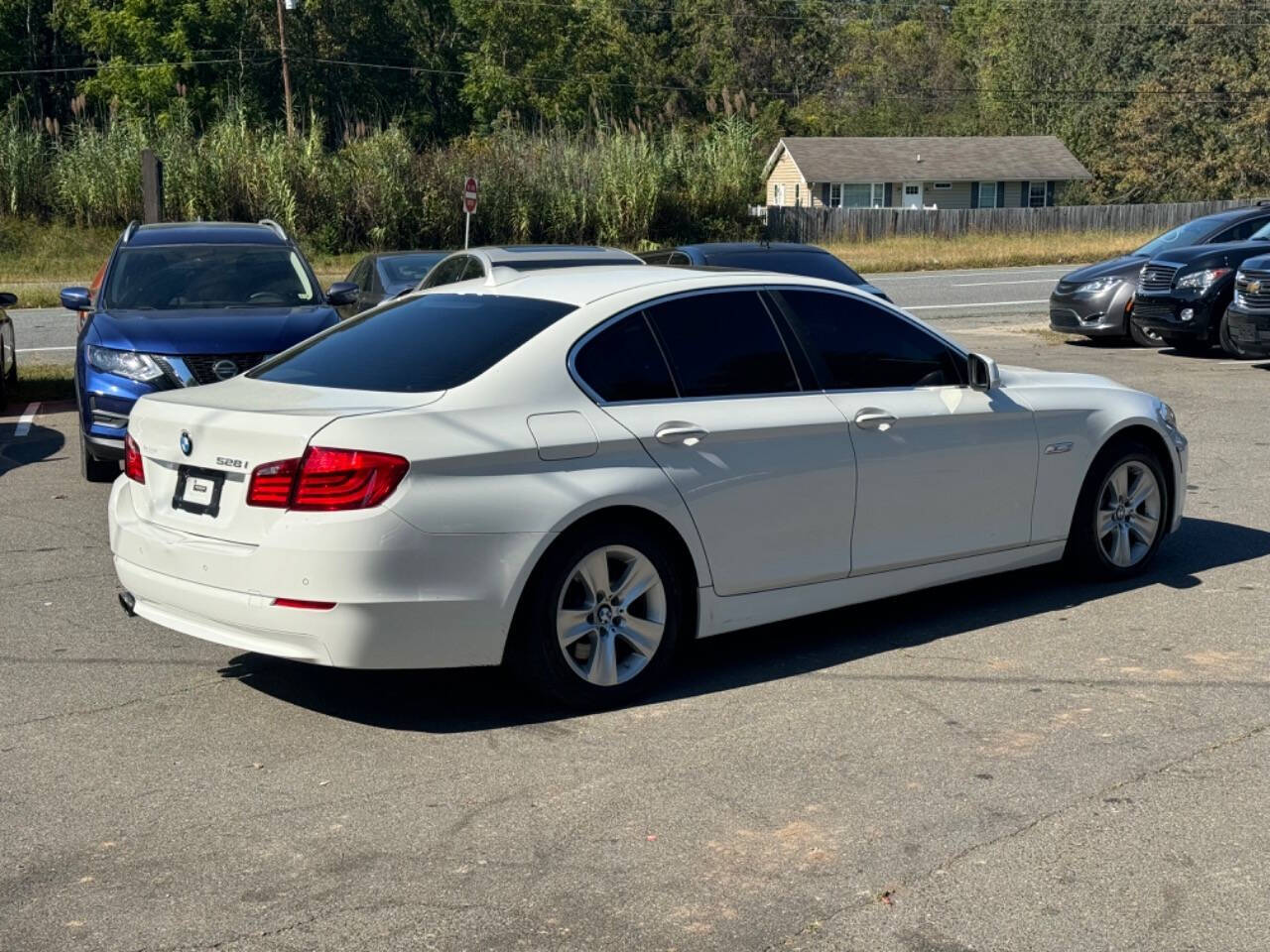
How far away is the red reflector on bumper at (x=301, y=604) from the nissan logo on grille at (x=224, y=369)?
16.6 feet

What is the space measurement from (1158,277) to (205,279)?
1178 cm

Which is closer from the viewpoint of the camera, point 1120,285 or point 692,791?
point 692,791

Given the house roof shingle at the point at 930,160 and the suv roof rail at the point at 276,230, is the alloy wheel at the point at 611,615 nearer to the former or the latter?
the suv roof rail at the point at 276,230

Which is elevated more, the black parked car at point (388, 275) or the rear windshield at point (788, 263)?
the rear windshield at point (788, 263)

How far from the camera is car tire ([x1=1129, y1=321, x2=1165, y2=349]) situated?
1891 cm

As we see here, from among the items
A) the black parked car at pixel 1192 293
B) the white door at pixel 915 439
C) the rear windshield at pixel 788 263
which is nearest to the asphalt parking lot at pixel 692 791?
the white door at pixel 915 439

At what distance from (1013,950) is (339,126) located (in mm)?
72568

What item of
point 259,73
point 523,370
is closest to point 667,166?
point 259,73

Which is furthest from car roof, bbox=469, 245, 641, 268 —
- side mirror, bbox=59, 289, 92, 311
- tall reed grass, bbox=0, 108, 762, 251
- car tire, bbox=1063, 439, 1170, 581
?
tall reed grass, bbox=0, 108, 762, 251

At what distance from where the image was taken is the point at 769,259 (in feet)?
46.8

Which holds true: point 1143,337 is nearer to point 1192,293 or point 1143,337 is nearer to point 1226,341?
point 1192,293

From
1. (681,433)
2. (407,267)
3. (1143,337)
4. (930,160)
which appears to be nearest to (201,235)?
(407,267)

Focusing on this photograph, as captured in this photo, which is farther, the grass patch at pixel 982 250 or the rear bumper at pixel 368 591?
the grass patch at pixel 982 250

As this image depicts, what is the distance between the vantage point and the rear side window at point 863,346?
6598 millimetres
